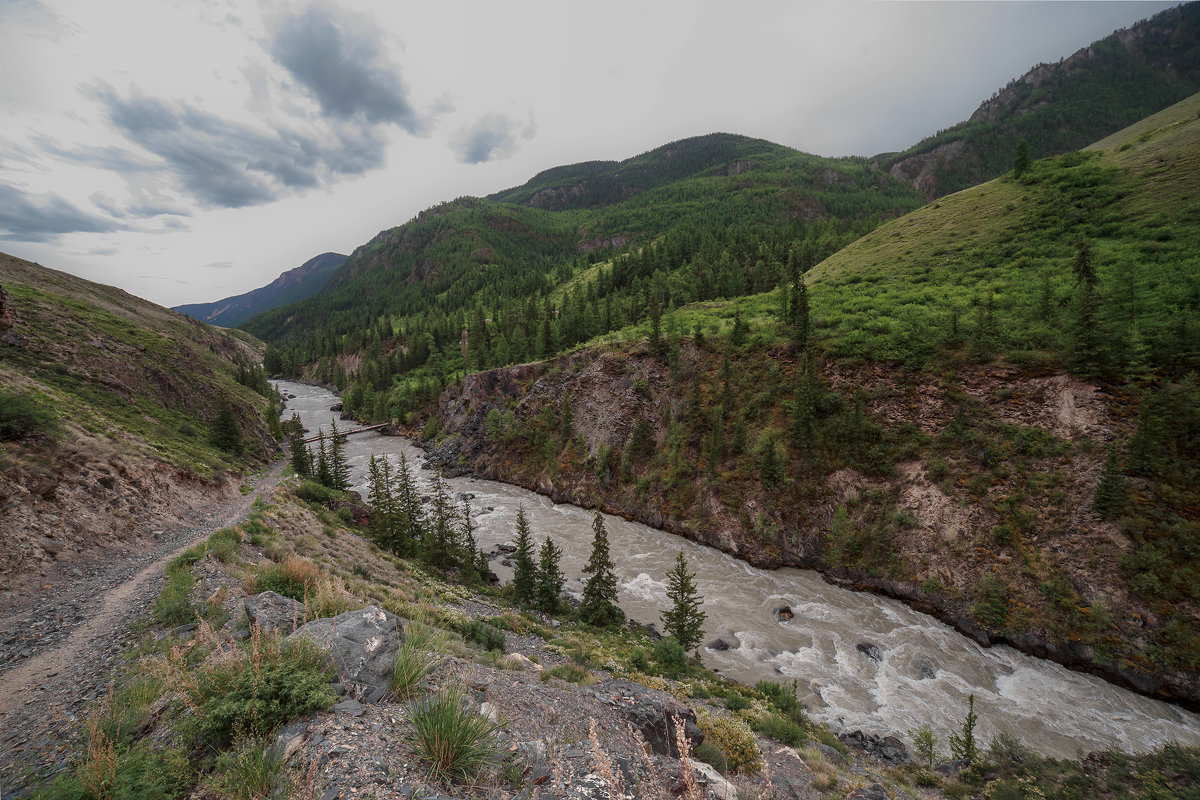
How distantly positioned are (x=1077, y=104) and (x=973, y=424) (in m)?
253

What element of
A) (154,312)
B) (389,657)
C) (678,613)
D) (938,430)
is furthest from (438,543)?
(154,312)

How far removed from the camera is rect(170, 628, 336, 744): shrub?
446cm

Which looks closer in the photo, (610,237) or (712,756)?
(712,756)

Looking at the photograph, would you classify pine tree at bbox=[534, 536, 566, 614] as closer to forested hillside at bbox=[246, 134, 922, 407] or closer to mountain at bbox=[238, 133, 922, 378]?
forested hillside at bbox=[246, 134, 922, 407]

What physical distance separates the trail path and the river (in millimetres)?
18056

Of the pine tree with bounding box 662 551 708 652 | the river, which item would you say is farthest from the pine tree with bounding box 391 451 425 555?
the pine tree with bounding box 662 551 708 652

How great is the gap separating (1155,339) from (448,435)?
59.7 meters

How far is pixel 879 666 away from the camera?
17.8 m

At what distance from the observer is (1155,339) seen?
20062mm

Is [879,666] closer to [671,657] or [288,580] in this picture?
[671,657]

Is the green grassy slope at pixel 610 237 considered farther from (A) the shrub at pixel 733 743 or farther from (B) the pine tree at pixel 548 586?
(A) the shrub at pixel 733 743

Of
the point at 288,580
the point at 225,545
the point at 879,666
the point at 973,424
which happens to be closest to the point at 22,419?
the point at 225,545

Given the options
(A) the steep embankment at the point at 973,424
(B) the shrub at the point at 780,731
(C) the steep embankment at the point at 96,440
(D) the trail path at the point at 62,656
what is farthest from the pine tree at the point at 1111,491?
(C) the steep embankment at the point at 96,440

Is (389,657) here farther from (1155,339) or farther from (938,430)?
Answer: (1155,339)
